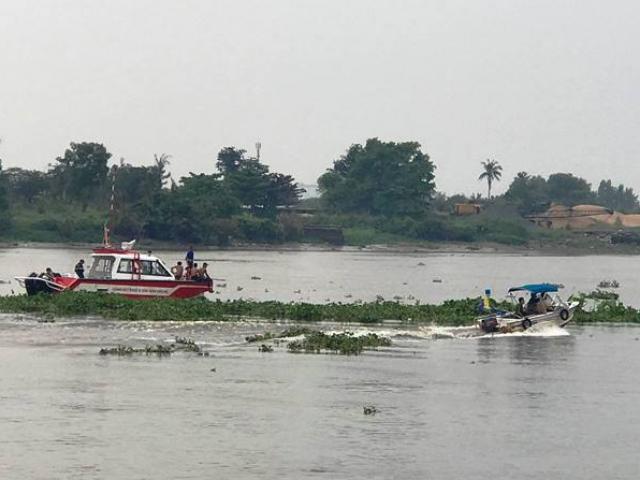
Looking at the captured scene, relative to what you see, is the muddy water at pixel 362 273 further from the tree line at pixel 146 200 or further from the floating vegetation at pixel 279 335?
the floating vegetation at pixel 279 335

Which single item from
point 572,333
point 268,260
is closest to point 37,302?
point 572,333

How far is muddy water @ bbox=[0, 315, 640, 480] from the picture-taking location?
22.3 meters

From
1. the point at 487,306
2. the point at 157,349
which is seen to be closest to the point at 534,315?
the point at 487,306

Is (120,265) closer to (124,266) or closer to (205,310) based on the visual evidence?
(124,266)

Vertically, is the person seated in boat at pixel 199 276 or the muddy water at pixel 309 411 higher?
the person seated in boat at pixel 199 276

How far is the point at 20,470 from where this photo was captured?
832 inches

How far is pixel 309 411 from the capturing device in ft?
88.5

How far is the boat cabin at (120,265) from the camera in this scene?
48000mm

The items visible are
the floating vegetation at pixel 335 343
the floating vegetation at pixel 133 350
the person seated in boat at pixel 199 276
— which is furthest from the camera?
the person seated in boat at pixel 199 276

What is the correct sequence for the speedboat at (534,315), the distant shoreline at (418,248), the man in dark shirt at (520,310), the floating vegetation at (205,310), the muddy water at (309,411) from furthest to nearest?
the distant shoreline at (418,248), the floating vegetation at (205,310), the man in dark shirt at (520,310), the speedboat at (534,315), the muddy water at (309,411)

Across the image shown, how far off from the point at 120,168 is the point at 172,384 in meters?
117

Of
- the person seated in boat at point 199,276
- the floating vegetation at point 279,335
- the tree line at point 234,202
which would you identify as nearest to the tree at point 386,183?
the tree line at point 234,202

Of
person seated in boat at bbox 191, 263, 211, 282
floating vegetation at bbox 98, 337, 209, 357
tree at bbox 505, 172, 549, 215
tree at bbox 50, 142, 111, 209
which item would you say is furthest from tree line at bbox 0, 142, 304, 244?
floating vegetation at bbox 98, 337, 209, 357

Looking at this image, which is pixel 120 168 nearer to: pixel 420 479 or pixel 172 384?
pixel 172 384
